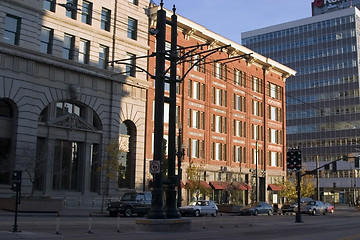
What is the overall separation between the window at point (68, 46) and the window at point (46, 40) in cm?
151

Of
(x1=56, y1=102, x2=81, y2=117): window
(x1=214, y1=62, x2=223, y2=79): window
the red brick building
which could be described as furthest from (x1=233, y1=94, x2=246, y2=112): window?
(x1=56, y1=102, x2=81, y2=117): window

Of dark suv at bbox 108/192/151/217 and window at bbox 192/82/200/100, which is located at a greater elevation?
window at bbox 192/82/200/100

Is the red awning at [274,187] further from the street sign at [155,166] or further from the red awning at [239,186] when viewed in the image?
the street sign at [155,166]

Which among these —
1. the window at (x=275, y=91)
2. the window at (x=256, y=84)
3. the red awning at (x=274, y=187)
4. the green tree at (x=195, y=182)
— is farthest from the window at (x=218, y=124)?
the window at (x=275, y=91)

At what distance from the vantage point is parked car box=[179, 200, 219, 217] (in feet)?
138

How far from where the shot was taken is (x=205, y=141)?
193 feet

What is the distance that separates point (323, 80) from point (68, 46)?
80.5 meters

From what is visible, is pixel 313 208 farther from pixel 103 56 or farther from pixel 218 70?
pixel 103 56

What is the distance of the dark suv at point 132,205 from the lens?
119 feet

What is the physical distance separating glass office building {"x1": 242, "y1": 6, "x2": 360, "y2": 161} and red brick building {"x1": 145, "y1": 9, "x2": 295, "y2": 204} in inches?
1349

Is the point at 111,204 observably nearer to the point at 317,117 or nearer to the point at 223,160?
the point at 223,160

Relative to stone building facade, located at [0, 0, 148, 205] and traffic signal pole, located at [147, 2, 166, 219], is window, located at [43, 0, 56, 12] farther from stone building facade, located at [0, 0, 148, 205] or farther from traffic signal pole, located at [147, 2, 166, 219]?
traffic signal pole, located at [147, 2, 166, 219]

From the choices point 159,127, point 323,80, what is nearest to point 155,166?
point 159,127

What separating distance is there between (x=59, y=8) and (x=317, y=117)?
269 ft
